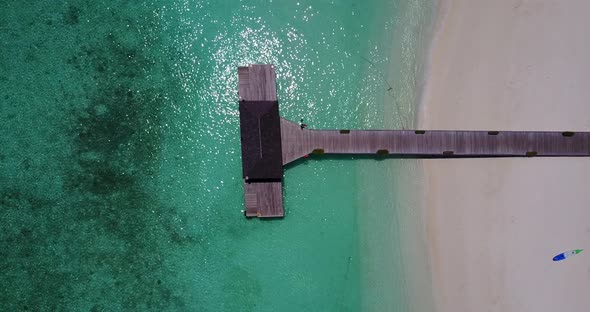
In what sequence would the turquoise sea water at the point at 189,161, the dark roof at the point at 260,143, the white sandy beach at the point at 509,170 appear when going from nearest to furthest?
the dark roof at the point at 260,143, the turquoise sea water at the point at 189,161, the white sandy beach at the point at 509,170

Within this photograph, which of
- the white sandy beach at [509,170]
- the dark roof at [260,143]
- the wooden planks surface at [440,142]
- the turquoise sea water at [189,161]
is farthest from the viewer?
the wooden planks surface at [440,142]

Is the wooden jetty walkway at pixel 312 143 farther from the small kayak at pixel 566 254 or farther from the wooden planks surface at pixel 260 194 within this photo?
the small kayak at pixel 566 254

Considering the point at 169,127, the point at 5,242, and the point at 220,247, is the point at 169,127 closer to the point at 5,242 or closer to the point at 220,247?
the point at 220,247

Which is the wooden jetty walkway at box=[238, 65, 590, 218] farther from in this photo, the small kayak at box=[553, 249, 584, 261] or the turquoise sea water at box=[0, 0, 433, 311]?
the small kayak at box=[553, 249, 584, 261]

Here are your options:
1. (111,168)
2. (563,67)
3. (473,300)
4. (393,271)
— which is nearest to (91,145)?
(111,168)

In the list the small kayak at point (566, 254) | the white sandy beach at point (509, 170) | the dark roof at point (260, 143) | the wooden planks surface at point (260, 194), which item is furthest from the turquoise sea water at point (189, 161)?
the small kayak at point (566, 254)

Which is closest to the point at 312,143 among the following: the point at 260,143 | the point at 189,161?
the point at 260,143
